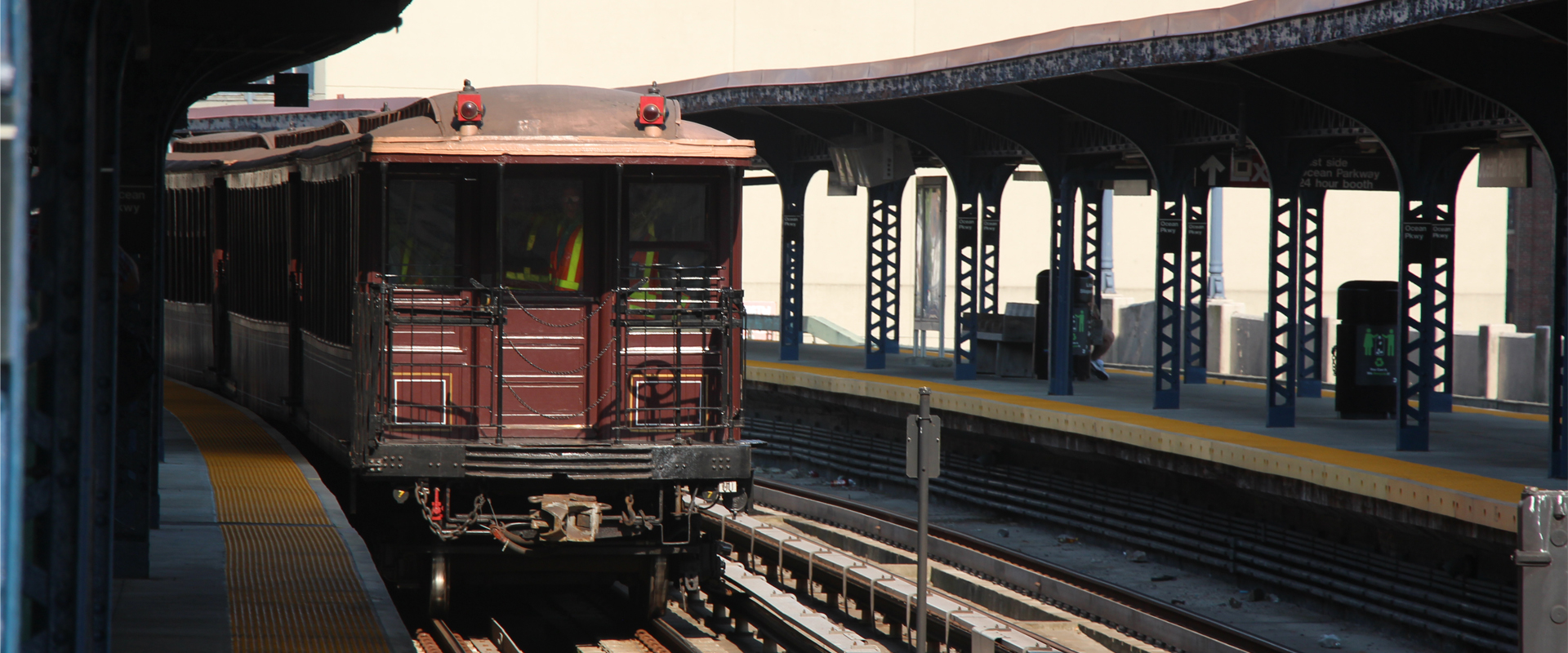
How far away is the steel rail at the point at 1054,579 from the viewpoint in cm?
1162

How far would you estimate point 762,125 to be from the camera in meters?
26.9

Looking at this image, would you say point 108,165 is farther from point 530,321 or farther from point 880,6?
point 880,6

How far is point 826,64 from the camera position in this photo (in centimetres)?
4100

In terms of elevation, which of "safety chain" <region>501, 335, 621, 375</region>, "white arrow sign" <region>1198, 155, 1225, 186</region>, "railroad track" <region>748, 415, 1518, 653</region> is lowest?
"railroad track" <region>748, 415, 1518, 653</region>

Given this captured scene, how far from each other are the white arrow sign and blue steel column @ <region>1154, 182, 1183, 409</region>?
156cm

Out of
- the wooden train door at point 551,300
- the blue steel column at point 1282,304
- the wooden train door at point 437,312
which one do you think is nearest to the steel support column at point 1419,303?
the blue steel column at point 1282,304

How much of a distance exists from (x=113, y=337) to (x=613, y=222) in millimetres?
4798

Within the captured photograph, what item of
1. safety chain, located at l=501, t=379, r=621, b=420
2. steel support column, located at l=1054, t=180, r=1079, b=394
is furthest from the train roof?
steel support column, located at l=1054, t=180, r=1079, b=394

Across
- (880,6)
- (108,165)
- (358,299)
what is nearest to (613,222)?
(358,299)

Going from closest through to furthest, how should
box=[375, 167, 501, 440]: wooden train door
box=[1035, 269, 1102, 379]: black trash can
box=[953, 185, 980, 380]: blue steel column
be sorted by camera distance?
box=[375, 167, 501, 440]: wooden train door → box=[1035, 269, 1102, 379]: black trash can → box=[953, 185, 980, 380]: blue steel column

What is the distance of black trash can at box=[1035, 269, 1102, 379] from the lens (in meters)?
22.2

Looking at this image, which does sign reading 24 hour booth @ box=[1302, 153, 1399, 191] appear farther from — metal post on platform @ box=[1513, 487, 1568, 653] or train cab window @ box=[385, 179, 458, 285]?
metal post on platform @ box=[1513, 487, 1568, 653]

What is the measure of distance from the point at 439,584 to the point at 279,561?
6.59 feet

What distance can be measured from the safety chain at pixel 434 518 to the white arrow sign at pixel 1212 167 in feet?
43.1
